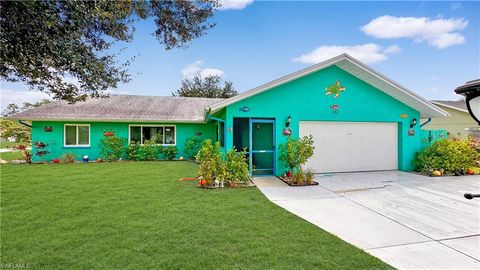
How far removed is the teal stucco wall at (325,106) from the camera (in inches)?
388

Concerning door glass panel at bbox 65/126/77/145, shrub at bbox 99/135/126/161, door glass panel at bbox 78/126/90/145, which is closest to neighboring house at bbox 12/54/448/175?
shrub at bbox 99/135/126/161

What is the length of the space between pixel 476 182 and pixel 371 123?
3.98m

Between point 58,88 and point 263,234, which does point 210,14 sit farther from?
point 263,234

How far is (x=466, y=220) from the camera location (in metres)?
5.08

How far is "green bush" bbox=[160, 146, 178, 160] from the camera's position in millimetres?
15266

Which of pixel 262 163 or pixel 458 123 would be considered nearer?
pixel 262 163

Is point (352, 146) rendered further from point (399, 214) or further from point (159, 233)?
point (159, 233)

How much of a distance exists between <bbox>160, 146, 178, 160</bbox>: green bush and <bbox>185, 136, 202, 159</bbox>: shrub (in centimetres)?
75

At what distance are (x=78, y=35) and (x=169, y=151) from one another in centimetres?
1255

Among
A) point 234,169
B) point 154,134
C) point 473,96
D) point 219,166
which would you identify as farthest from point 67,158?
point 473,96

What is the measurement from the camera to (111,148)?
14500 mm

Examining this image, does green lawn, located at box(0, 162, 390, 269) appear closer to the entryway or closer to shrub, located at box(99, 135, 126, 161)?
the entryway

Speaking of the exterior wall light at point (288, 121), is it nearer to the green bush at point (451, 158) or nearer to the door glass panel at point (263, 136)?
the door glass panel at point (263, 136)

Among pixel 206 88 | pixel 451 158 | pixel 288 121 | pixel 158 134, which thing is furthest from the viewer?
pixel 206 88
